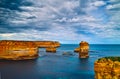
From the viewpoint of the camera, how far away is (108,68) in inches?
1348

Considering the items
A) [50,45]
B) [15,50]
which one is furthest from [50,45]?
[15,50]

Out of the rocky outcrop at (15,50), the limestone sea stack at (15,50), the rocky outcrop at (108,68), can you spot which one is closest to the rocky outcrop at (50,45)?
the rocky outcrop at (15,50)

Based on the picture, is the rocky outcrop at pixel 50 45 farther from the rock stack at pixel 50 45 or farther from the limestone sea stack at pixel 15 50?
the limestone sea stack at pixel 15 50

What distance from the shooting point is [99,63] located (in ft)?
114

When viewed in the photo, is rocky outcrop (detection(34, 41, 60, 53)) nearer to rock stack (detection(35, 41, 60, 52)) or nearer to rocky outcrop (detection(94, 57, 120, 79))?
rock stack (detection(35, 41, 60, 52))

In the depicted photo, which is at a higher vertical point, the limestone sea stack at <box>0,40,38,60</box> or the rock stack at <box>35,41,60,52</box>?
the limestone sea stack at <box>0,40,38,60</box>

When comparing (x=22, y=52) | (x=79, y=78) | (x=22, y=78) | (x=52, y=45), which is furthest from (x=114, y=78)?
(x=52, y=45)

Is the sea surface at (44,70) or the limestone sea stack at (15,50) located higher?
the limestone sea stack at (15,50)

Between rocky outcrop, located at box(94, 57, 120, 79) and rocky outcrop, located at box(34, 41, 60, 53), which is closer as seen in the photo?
rocky outcrop, located at box(94, 57, 120, 79)

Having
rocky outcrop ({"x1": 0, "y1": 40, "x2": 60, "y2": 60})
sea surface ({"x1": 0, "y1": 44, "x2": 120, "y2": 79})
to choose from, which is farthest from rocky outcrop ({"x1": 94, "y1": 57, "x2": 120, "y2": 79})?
rocky outcrop ({"x1": 0, "y1": 40, "x2": 60, "y2": 60})

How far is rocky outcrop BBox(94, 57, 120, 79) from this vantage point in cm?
3397

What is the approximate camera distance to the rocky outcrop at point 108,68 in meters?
34.0

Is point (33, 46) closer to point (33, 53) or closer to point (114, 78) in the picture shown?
point (33, 53)

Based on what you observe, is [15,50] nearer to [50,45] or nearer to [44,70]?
[44,70]
